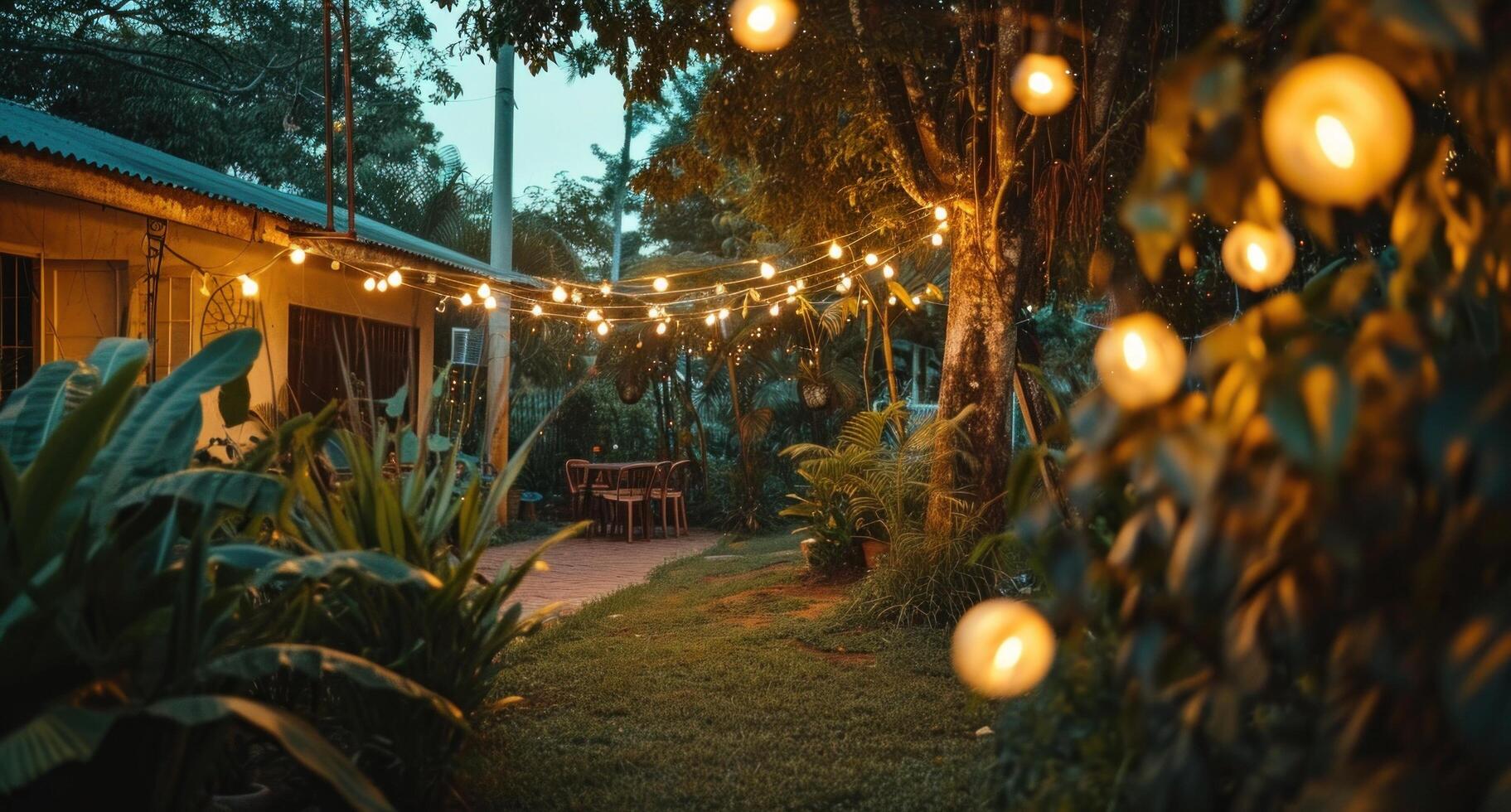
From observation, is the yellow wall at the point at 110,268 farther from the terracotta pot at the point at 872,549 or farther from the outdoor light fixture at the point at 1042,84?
the outdoor light fixture at the point at 1042,84

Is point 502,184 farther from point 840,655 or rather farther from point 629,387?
point 840,655

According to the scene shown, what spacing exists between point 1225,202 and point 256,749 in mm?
3144

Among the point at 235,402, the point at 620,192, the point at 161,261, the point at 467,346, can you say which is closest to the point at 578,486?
the point at 467,346

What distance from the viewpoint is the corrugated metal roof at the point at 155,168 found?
603 cm

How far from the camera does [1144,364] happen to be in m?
1.47

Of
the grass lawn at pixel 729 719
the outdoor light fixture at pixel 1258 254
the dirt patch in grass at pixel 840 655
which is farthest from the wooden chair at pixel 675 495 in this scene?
the outdoor light fixture at pixel 1258 254

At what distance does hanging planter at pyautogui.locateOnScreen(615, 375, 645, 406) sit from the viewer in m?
14.5

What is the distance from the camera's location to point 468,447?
46.2ft

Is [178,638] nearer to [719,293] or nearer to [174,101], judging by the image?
[719,293]

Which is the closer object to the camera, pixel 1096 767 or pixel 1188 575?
pixel 1188 575

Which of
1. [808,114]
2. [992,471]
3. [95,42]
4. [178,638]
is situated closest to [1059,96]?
[992,471]

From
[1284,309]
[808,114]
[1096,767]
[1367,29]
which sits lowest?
[1096,767]

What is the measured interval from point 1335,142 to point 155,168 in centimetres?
749

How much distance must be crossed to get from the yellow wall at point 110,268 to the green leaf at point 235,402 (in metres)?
3.37
